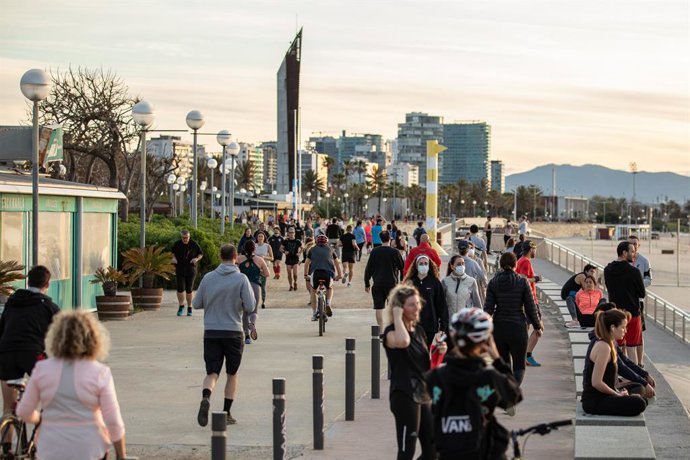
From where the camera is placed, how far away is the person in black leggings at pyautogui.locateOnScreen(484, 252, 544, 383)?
12.9 m

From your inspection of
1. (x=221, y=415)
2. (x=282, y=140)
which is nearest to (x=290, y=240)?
(x=221, y=415)

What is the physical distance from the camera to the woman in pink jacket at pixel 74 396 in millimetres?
6438

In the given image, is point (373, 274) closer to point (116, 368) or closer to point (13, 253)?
point (116, 368)

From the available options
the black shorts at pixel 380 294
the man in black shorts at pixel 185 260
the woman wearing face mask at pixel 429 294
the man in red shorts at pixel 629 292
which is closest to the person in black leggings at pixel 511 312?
the woman wearing face mask at pixel 429 294

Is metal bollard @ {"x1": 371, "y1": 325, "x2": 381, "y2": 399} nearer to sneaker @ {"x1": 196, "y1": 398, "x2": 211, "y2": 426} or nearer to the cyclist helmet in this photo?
sneaker @ {"x1": 196, "y1": 398, "x2": 211, "y2": 426}

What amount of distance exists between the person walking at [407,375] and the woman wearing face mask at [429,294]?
4.05 metres

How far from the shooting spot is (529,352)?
17.0 m

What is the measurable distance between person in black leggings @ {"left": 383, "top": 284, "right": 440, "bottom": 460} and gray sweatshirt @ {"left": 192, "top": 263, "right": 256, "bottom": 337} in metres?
3.48

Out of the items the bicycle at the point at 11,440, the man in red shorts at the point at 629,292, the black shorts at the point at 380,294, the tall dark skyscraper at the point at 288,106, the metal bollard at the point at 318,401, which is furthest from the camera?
the tall dark skyscraper at the point at 288,106

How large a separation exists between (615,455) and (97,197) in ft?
56.4

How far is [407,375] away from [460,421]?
2155 mm

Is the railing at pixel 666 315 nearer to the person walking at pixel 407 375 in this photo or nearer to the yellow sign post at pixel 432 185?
the yellow sign post at pixel 432 185

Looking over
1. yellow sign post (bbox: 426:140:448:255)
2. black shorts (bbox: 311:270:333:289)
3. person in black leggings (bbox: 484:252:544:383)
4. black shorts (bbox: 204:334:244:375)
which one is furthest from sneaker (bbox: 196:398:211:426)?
yellow sign post (bbox: 426:140:448:255)

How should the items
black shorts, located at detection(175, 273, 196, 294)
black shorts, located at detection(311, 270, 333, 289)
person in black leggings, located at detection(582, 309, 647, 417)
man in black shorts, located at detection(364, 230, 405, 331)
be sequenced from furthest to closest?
black shorts, located at detection(175, 273, 196, 294) < black shorts, located at detection(311, 270, 333, 289) < man in black shorts, located at detection(364, 230, 405, 331) < person in black leggings, located at detection(582, 309, 647, 417)
